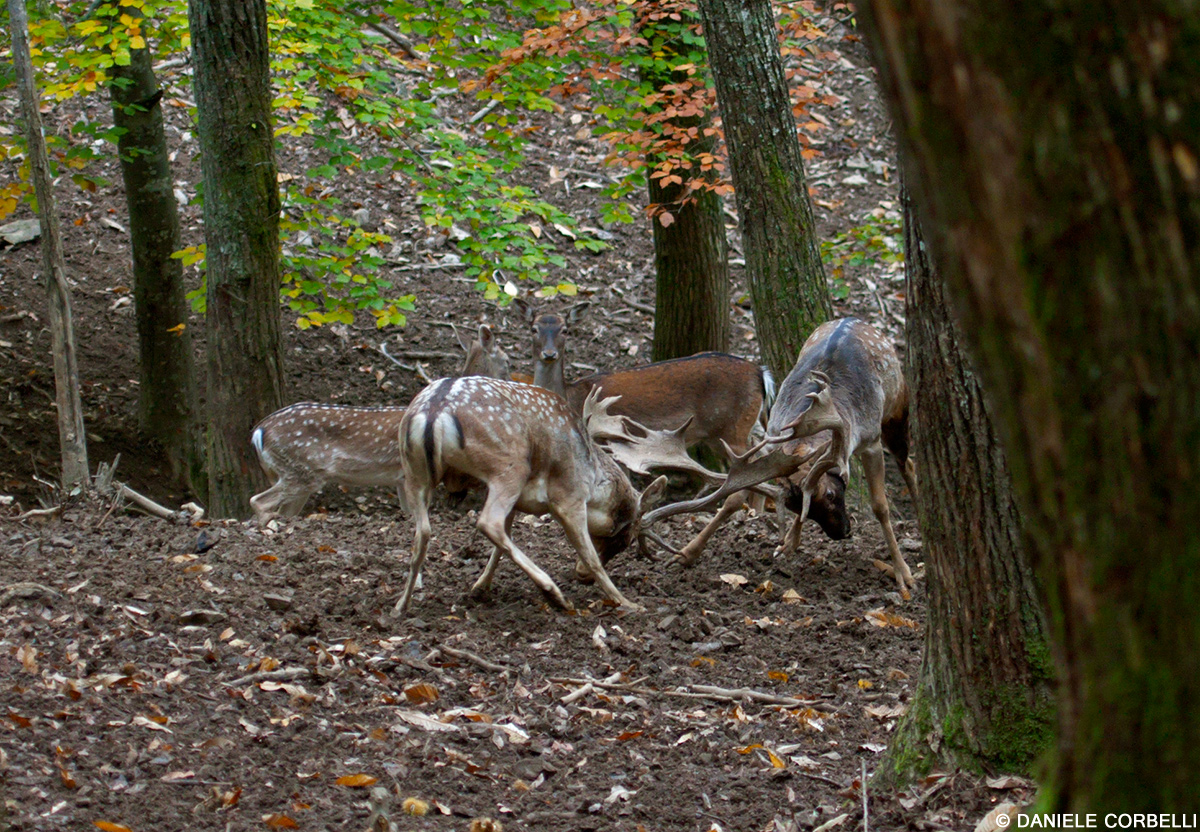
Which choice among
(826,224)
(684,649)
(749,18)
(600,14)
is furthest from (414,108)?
(826,224)

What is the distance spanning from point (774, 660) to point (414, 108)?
5.89m

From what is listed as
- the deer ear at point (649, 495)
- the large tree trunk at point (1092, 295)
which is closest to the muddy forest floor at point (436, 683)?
the deer ear at point (649, 495)

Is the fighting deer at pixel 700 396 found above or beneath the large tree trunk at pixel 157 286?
beneath

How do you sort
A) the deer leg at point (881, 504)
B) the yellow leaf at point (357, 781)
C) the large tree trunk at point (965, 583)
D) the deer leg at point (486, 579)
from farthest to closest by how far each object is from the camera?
the deer leg at point (881, 504), the deer leg at point (486, 579), the yellow leaf at point (357, 781), the large tree trunk at point (965, 583)

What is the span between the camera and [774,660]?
5.27m

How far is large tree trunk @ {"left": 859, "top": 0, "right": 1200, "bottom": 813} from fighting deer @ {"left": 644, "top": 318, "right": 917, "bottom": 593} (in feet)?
16.7

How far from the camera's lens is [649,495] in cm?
701

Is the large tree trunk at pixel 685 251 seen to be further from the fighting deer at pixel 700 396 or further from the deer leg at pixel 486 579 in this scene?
the deer leg at pixel 486 579

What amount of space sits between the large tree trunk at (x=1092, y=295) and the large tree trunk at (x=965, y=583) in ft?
6.47

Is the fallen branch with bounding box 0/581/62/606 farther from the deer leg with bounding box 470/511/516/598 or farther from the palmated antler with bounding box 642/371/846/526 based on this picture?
the palmated antler with bounding box 642/371/846/526

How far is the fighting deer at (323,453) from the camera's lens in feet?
29.0

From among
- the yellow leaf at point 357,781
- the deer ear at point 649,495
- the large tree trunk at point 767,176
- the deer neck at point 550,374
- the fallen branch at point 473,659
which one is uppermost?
the large tree trunk at point 767,176

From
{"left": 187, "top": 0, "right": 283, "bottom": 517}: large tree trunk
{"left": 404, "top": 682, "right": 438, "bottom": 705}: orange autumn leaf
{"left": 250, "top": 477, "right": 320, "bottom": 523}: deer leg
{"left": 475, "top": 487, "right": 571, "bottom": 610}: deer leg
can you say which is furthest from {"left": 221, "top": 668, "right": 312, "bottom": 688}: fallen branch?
{"left": 250, "top": 477, "right": 320, "bottom": 523}: deer leg

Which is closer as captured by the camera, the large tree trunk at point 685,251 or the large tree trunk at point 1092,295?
the large tree trunk at point 1092,295
